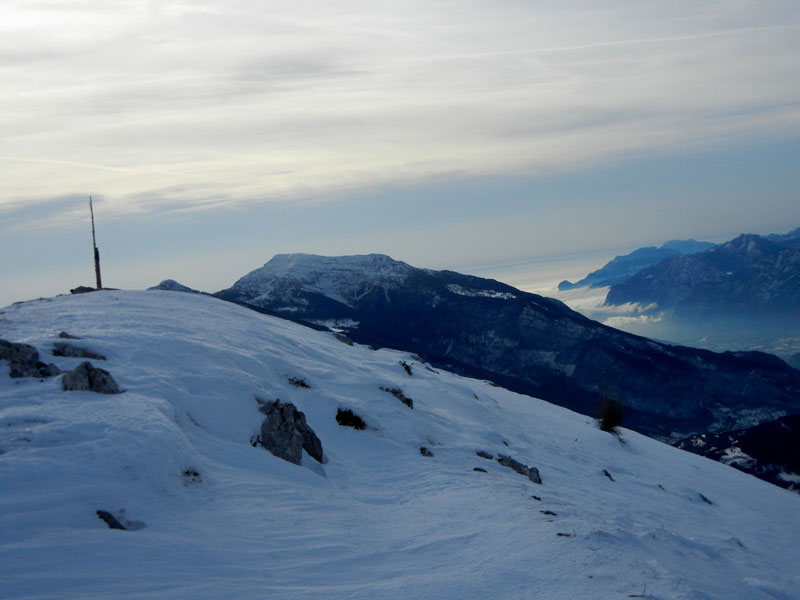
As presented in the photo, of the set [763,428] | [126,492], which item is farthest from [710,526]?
[763,428]

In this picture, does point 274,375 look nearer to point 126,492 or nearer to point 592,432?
point 126,492

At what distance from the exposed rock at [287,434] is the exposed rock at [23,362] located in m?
5.54

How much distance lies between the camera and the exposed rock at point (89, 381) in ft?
48.7

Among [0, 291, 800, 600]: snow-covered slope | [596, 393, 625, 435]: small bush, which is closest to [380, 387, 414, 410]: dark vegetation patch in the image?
[0, 291, 800, 600]: snow-covered slope

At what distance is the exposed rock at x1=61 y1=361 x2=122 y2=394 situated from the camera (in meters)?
14.9

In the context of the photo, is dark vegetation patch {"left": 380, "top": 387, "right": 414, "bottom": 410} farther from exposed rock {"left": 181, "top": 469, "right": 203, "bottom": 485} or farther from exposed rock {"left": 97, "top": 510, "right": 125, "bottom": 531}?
exposed rock {"left": 97, "top": 510, "right": 125, "bottom": 531}

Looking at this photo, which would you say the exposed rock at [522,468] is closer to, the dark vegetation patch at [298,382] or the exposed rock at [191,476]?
the dark vegetation patch at [298,382]

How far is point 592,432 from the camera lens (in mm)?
31594

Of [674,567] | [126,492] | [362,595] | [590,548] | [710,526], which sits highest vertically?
[126,492]

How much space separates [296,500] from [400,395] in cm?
1119

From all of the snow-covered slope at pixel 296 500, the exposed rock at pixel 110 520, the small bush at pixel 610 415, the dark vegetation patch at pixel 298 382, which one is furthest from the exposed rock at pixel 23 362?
the small bush at pixel 610 415

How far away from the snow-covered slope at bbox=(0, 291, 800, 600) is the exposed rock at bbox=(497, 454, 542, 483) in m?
0.64

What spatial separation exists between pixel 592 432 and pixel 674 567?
→ 717 inches

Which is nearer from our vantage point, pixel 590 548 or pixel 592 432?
pixel 590 548
